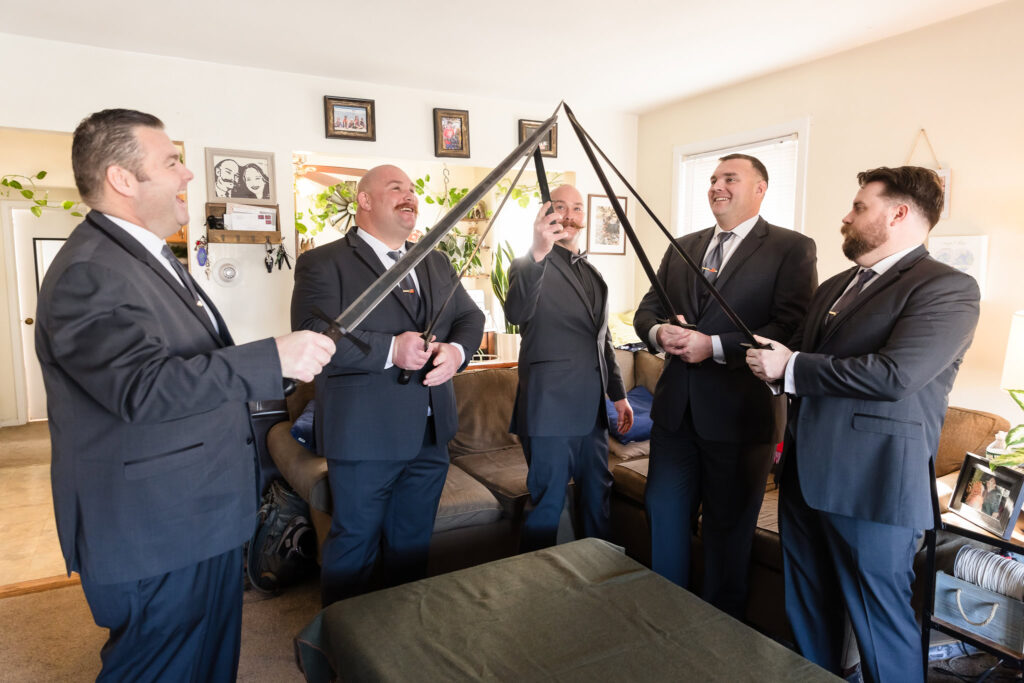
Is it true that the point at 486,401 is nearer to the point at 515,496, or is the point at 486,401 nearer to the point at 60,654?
the point at 515,496

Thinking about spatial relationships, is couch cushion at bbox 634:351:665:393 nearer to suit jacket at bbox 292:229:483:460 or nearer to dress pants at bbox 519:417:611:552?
dress pants at bbox 519:417:611:552

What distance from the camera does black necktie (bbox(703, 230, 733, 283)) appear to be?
2.25 metres

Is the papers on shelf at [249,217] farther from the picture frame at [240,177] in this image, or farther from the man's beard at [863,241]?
the man's beard at [863,241]

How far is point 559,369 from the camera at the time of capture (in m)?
2.44

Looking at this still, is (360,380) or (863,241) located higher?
(863,241)

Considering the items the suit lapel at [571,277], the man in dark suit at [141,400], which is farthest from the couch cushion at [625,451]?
the man in dark suit at [141,400]

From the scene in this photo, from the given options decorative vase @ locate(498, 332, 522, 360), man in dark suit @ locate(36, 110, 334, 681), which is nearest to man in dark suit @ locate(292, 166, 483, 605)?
man in dark suit @ locate(36, 110, 334, 681)

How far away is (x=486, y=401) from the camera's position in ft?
11.9

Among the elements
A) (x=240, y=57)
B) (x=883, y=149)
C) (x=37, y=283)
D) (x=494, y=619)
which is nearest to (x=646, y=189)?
(x=883, y=149)

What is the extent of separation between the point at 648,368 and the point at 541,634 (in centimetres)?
297

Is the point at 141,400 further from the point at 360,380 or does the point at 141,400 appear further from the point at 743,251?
the point at 743,251

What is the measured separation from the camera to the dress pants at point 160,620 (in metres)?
1.39

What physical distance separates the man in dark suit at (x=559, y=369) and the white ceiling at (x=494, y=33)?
4.92 ft

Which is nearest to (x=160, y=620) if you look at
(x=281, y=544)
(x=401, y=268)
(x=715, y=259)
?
(x=401, y=268)
